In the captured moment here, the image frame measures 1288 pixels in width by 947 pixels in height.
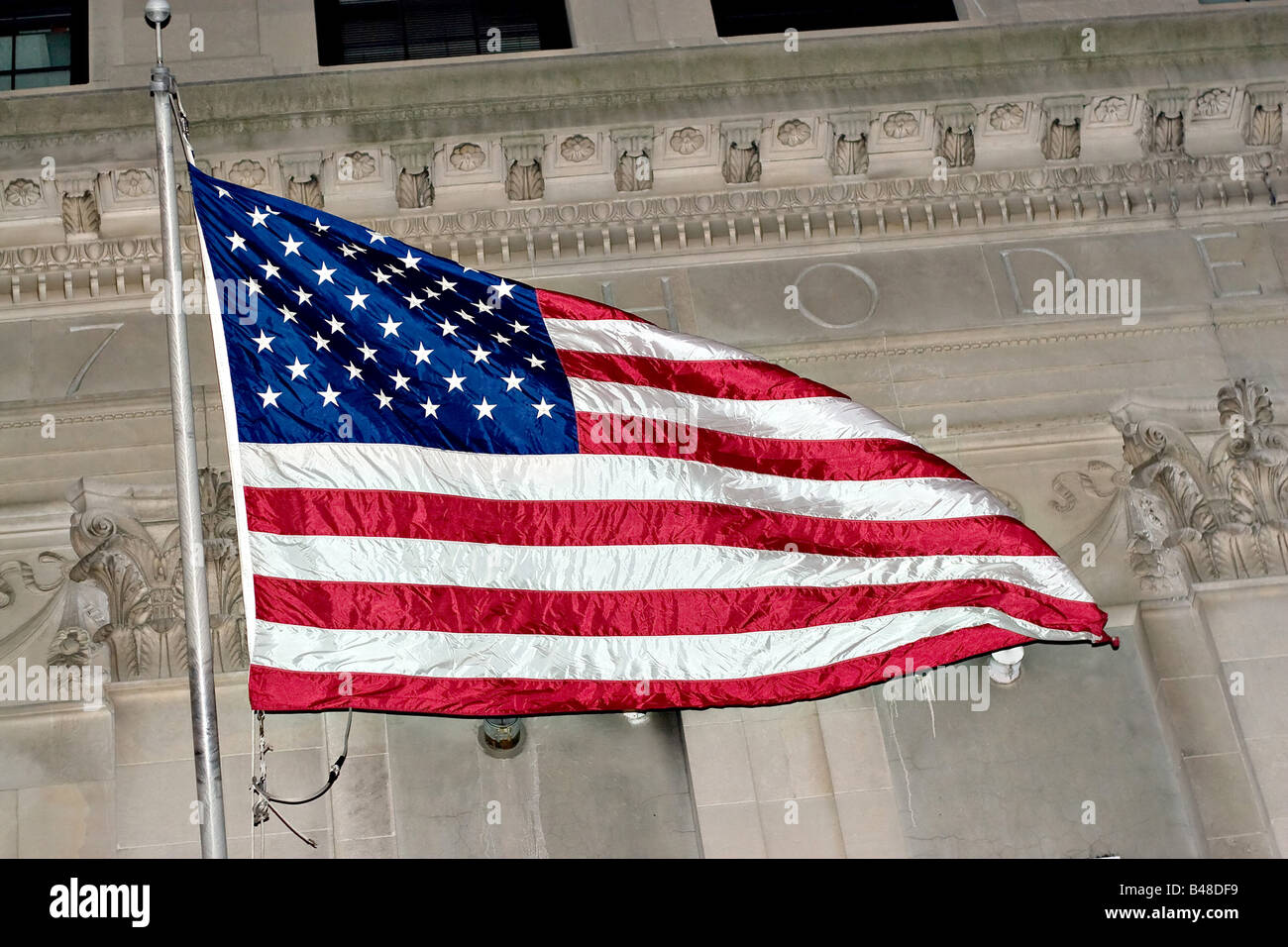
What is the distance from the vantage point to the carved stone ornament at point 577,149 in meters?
18.1

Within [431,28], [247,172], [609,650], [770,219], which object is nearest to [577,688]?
[609,650]

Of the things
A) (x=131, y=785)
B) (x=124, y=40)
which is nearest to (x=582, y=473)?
(x=131, y=785)

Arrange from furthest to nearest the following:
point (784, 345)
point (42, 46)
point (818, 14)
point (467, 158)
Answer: point (818, 14)
point (42, 46)
point (467, 158)
point (784, 345)

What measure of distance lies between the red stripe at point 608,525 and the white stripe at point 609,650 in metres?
0.49

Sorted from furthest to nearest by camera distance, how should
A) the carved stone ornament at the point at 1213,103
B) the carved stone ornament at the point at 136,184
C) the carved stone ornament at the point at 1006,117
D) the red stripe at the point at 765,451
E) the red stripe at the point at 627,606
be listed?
the carved stone ornament at the point at 1213,103, the carved stone ornament at the point at 1006,117, the carved stone ornament at the point at 136,184, the red stripe at the point at 765,451, the red stripe at the point at 627,606

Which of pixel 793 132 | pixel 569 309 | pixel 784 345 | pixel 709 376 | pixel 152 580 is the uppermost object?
pixel 793 132

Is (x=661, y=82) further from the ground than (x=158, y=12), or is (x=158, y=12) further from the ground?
(x=661, y=82)

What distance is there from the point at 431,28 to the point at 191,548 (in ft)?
31.6

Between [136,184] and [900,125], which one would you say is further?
[900,125]

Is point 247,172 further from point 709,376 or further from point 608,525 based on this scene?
point 608,525

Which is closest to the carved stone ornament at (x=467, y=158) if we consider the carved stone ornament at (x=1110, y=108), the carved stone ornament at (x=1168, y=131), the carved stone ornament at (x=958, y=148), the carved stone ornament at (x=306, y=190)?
the carved stone ornament at (x=306, y=190)

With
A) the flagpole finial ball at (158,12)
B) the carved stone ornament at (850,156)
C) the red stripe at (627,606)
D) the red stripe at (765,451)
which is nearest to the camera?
the red stripe at (627,606)

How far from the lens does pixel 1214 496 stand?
16859 mm

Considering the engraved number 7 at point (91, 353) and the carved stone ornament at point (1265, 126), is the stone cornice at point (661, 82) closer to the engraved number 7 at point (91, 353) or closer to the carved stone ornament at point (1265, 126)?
the carved stone ornament at point (1265, 126)
